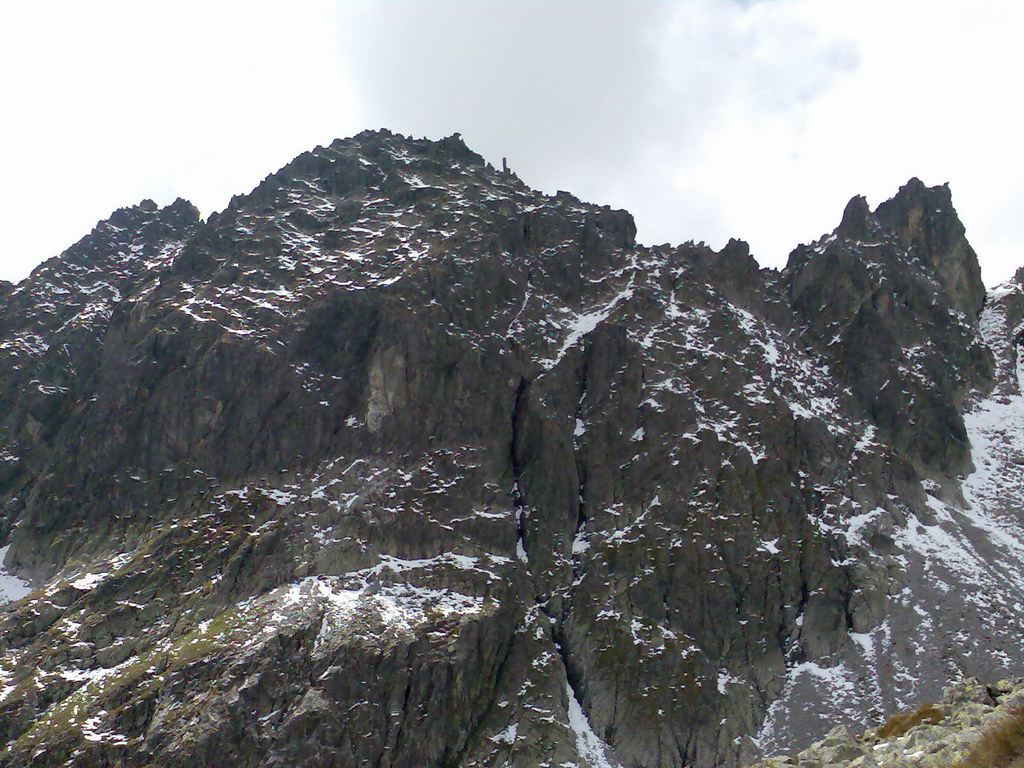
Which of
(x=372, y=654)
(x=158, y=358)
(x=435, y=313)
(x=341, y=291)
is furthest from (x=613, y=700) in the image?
(x=158, y=358)

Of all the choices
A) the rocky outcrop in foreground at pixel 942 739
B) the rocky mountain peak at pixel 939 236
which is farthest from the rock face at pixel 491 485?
the rocky outcrop in foreground at pixel 942 739

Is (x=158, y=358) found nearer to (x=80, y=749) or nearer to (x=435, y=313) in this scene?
(x=435, y=313)

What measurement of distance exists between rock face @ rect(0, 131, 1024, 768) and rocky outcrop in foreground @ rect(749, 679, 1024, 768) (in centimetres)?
6040

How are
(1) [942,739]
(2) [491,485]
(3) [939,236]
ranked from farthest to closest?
(3) [939,236] < (2) [491,485] < (1) [942,739]

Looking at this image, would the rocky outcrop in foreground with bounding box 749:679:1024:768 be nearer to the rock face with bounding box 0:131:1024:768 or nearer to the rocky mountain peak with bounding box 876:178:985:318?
the rock face with bounding box 0:131:1024:768

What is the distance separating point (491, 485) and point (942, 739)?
3783 inches

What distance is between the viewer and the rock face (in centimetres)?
9462

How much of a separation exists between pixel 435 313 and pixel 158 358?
4426 centimetres

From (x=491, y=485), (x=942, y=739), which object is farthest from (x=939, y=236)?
(x=942, y=739)

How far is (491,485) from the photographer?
121 meters

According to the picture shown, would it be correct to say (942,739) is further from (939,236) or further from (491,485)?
(939,236)

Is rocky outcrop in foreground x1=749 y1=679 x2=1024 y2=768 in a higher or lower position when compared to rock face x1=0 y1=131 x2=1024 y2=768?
lower

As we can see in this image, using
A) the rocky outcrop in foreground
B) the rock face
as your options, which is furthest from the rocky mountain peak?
the rocky outcrop in foreground

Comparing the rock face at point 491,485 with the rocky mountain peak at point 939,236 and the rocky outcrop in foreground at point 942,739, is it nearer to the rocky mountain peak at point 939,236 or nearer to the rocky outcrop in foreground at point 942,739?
the rocky mountain peak at point 939,236
